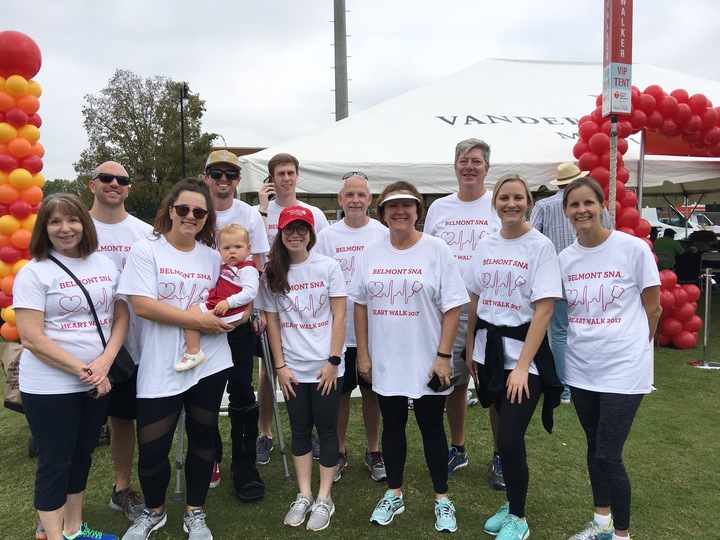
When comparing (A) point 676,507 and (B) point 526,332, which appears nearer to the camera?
(B) point 526,332

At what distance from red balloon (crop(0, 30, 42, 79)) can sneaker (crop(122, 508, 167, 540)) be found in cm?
359

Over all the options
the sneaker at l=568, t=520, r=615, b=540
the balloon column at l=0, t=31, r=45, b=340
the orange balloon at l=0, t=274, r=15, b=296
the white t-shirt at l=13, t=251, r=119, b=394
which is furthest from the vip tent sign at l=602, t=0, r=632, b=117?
the orange balloon at l=0, t=274, r=15, b=296

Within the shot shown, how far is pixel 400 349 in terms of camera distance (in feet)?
8.84

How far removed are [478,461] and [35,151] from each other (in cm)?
441

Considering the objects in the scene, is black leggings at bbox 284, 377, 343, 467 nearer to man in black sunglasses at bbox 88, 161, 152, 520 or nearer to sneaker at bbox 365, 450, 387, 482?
sneaker at bbox 365, 450, 387, 482

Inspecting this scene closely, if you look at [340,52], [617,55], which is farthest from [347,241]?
[340,52]

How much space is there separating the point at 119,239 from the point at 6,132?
7.05ft

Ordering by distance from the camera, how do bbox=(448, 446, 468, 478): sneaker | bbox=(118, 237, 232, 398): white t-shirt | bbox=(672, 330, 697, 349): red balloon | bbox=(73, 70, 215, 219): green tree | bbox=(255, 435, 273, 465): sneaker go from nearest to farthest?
bbox=(118, 237, 232, 398): white t-shirt
bbox=(448, 446, 468, 478): sneaker
bbox=(255, 435, 273, 465): sneaker
bbox=(672, 330, 697, 349): red balloon
bbox=(73, 70, 215, 219): green tree

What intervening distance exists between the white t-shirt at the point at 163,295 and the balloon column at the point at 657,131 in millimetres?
4974

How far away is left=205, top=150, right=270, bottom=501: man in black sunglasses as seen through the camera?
3.14 m

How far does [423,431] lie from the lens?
9.04ft

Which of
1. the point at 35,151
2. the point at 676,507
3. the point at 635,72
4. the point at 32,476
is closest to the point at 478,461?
the point at 676,507

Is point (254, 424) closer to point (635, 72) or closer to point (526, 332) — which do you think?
point (526, 332)

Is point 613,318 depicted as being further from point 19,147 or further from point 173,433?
point 19,147
